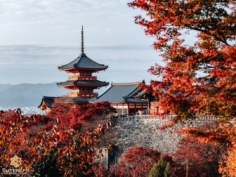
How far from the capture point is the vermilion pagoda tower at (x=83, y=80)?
34.9 metres

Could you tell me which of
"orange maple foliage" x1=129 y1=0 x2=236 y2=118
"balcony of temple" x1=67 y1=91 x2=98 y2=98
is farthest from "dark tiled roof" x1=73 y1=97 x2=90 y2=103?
"orange maple foliage" x1=129 y1=0 x2=236 y2=118

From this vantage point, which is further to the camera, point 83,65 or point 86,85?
point 83,65

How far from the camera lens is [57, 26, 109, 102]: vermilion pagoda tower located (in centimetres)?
3491

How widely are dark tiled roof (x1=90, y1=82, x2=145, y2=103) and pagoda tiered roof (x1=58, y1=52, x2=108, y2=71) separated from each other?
2.41 m

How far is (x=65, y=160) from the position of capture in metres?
10.5

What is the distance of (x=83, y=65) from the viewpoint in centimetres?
3572

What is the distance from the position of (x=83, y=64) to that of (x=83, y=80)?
56.4 inches

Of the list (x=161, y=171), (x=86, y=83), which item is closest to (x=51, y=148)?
(x=161, y=171)

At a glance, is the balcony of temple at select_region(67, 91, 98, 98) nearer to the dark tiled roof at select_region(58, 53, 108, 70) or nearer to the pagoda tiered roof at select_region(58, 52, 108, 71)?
the pagoda tiered roof at select_region(58, 52, 108, 71)

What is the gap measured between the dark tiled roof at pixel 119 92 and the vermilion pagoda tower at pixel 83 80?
6.84 feet

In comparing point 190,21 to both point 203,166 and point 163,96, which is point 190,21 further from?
point 203,166

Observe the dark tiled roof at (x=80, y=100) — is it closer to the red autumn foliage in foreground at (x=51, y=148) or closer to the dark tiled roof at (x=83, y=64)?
the dark tiled roof at (x=83, y=64)

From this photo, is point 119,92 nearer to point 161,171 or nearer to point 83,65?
point 83,65

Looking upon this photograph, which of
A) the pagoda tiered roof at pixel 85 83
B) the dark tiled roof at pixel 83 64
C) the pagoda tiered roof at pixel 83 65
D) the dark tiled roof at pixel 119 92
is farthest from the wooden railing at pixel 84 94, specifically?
the dark tiled roof at pixel 119 92
